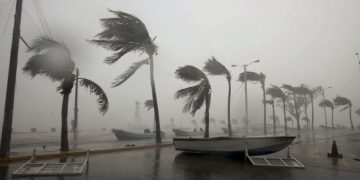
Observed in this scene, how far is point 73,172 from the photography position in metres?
9.27

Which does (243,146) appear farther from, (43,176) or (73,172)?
(43,176)

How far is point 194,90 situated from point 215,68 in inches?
160

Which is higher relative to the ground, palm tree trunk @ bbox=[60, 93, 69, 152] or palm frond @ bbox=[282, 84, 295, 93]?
Answer: palm frond @ bbox=[282, 84, 295, 93]

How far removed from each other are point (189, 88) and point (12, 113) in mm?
13175

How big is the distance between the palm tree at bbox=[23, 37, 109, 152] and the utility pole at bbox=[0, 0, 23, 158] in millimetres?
1640

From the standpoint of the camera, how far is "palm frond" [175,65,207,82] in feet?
74.1

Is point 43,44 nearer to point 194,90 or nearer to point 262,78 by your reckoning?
point 194,90

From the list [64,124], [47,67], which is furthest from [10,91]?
[64,124]

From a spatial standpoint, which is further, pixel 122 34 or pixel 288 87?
pixel 288 87

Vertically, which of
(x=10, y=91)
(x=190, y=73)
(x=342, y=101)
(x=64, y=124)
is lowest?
(x=64, y=124)

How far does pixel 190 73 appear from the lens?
74.2 feet

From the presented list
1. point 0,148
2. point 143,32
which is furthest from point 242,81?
point 0,148

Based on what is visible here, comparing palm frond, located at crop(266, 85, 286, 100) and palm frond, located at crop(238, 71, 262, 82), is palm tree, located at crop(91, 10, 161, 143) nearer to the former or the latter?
palm frond, located at crop(238, 71, 262, 82)

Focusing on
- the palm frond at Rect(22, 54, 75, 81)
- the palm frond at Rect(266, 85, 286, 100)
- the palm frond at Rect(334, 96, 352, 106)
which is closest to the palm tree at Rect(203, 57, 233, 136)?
the palm frond at Rect(22, 54, 75, 81)
